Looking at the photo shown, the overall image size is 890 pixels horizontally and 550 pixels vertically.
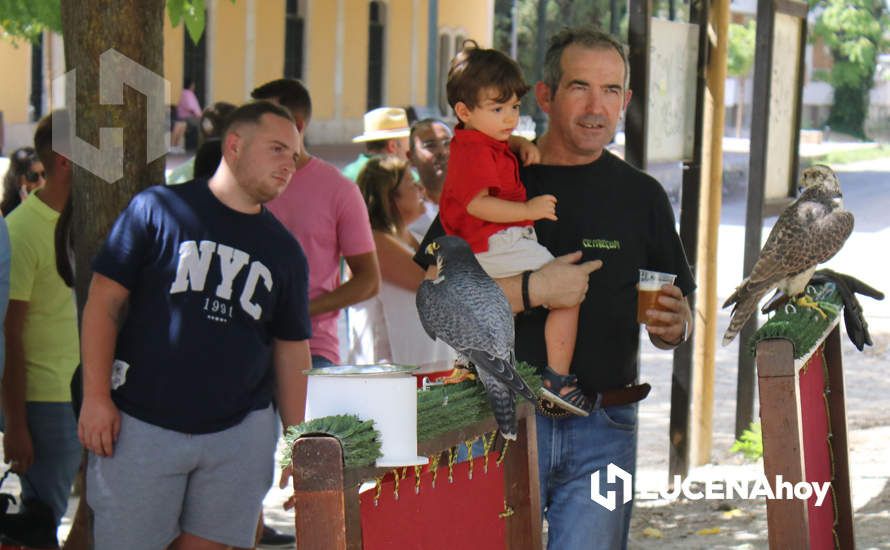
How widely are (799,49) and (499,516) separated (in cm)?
607

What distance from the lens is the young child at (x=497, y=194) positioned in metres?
3.86

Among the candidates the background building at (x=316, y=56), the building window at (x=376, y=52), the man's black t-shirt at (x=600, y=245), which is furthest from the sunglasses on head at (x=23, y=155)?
the building window at (x=376, y=52)

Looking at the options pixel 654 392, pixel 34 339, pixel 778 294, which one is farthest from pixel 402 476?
pixel 654 392

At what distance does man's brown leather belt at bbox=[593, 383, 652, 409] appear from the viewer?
397cm

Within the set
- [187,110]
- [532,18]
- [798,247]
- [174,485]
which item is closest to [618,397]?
[798,247]

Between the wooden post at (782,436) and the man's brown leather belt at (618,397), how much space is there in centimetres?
65

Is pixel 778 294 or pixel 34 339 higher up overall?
pixel 778 294

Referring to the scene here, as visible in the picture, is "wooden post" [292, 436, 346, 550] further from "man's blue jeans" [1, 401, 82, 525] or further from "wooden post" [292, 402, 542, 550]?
"man's blue jeans" [1, 401, 82, 525]

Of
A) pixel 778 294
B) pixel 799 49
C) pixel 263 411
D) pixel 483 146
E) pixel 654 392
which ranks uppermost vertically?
pixel 799 49

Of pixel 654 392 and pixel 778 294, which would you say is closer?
pixel 778 294

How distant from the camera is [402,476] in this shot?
2.80 m

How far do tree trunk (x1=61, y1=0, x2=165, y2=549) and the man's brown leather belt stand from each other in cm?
184

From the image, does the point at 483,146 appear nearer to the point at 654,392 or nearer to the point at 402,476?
the point at 402,476

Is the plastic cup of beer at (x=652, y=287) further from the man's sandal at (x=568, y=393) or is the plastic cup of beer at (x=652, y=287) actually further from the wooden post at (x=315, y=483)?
the wooden post at (x=315, y=483)
